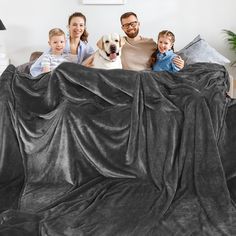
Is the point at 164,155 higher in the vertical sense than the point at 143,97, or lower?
Result: lower

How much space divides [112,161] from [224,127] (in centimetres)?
64

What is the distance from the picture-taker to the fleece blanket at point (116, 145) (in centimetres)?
226

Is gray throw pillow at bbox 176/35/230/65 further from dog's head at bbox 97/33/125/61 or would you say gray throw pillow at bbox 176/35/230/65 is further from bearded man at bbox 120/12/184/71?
dog's head at bbox 97/33/125/61

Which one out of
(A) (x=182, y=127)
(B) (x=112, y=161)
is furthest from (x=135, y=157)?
(A) (x=182, y=127)

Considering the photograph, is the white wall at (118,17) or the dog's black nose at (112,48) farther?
the white wall at (118,17)

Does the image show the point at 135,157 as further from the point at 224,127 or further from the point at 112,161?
the point at 224,127

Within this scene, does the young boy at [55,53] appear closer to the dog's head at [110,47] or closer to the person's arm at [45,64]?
the person's arm at [45,64]

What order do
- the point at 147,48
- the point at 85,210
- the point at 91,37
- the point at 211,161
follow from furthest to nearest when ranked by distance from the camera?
the point at 91,37, the point at 147,48, the point at 211,161, the point at 85,210

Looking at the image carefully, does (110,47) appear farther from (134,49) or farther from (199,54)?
(199,54)

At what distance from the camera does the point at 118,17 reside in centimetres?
434

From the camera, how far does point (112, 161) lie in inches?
99.3

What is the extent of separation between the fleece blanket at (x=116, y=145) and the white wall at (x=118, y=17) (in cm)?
170

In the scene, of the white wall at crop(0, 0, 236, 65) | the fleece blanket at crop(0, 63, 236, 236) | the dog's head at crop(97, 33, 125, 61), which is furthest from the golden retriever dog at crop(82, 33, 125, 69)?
the white wall at crop(0, 0, 236, 65)

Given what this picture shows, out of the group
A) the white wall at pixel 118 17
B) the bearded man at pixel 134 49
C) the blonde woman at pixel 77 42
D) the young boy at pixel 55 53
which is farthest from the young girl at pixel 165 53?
the white wall at pixel 118 17
